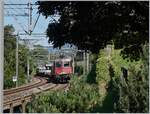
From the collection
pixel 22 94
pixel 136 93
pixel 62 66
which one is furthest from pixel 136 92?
pixel 62 66

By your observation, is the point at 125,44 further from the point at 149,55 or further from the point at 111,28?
the point at 149,55

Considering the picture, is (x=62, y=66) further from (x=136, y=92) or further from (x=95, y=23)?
(x=136, y=92)

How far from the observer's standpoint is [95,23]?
3.99 m

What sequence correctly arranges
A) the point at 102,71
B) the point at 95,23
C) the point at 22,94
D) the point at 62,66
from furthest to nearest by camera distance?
1. the point at 62,66
2. the point at 102,71
3. the point at 22,94
4. the point at 95,23

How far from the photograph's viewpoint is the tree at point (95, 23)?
391cm

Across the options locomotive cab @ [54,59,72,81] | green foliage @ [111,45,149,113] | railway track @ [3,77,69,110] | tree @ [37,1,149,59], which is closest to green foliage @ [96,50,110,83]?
railway track @ [3,77,69,110]

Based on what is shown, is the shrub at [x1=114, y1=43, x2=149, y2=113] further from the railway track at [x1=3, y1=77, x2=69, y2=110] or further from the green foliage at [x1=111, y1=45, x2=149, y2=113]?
the railway track at [x1=3, y1=77, x2=69, y2=110]

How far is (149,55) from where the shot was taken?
2.92 m

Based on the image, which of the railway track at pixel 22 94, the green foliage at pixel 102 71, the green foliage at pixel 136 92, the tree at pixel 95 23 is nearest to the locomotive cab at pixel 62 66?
the railway track at pixel 22 94

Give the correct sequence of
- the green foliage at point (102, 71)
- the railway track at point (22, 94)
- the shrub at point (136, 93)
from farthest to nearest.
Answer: the green foliage at point (102, 71) < the railway track at point (22, 94) < the shrub at point (136, 93)

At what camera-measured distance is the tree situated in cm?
391

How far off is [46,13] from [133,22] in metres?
0.71

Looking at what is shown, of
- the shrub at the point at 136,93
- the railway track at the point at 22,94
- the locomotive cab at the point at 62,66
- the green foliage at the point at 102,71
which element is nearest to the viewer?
the shrub at the point at 136,93

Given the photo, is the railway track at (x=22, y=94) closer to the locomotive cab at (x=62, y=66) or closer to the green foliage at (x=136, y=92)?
the green foliage at (x=136, y=92)
